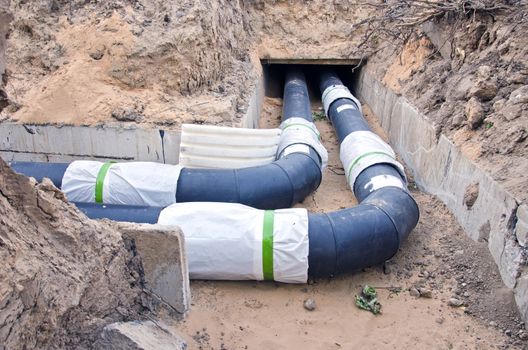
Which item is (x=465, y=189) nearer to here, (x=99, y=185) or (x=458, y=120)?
(x=458, y=120)

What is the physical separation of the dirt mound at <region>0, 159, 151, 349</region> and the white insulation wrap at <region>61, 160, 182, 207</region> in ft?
5.05

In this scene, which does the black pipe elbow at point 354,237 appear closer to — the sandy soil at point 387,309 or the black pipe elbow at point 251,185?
the sandy soil at point 387,309

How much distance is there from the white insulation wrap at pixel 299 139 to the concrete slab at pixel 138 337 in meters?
2.67

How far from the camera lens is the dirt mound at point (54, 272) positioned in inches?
66.3

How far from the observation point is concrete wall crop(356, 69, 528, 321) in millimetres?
2916

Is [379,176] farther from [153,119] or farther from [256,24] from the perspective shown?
[256,24]

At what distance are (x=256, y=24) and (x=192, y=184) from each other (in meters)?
5.30

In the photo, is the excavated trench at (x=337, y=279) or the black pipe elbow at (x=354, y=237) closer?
Result: the excavated trench at (x=337, y=279)

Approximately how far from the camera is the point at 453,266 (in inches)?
139

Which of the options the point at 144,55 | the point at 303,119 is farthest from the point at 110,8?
the point at 303,119

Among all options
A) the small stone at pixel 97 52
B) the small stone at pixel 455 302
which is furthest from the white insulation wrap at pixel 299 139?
the small stone at pixel 97 52

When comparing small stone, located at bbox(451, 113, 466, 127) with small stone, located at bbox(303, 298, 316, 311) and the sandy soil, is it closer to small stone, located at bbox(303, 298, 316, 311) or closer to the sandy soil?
the sandy soil

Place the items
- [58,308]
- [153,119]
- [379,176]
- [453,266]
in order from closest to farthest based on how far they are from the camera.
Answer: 1. [58,308]
2. [453,266]
3. [379,176]
4. [153,119]

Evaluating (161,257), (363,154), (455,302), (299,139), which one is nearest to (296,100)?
(299,139)
